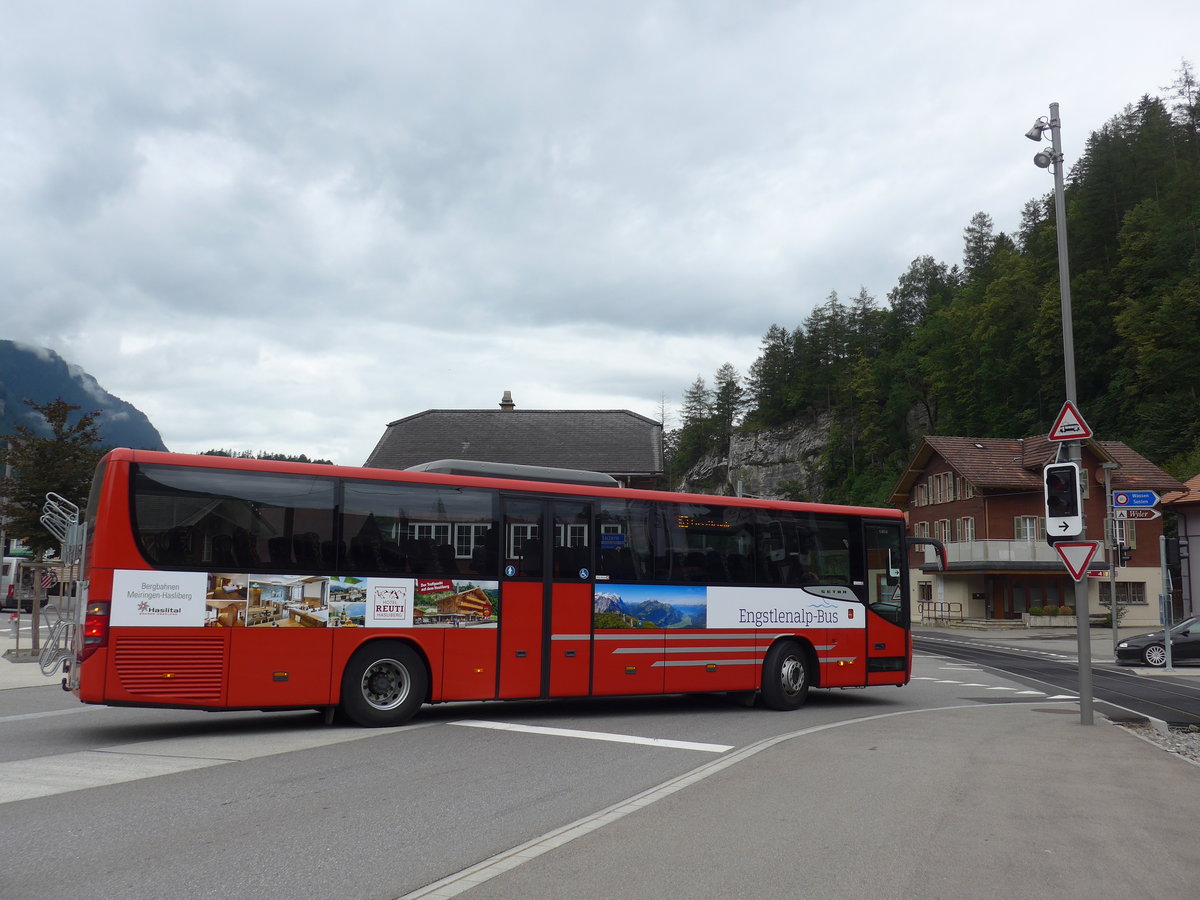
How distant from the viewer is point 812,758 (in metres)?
10.1

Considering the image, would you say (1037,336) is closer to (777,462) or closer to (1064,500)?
(777,462)

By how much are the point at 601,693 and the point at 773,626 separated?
2.95 metres

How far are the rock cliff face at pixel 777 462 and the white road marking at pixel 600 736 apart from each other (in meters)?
107

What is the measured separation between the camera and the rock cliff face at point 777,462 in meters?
122

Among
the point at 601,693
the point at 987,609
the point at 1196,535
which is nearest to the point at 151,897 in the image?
the point at 601,693

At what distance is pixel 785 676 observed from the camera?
15336 millimetres

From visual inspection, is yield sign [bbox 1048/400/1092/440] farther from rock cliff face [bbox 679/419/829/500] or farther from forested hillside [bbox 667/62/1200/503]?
rock cliff face [bbox 679/419/829/500]

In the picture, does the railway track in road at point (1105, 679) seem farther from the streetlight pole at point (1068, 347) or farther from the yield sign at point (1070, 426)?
the yield sign at point (1070, 426)

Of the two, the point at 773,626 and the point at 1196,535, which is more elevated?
the point at 1196,535

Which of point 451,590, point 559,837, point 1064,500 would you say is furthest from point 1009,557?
point 559,837

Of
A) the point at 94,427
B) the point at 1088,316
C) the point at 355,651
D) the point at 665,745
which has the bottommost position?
the point at 665,745

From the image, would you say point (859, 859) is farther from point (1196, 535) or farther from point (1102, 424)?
point (1102, 424)

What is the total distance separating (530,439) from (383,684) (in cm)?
4248

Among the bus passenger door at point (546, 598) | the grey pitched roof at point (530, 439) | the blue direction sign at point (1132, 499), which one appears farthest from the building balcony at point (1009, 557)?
the bus passenger door at point (546, 598)
